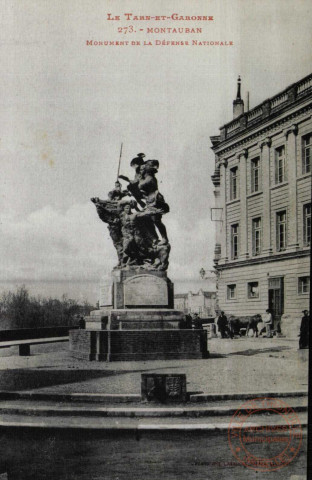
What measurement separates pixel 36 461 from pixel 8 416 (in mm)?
2260

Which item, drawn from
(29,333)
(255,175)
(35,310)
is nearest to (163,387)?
(29,333)

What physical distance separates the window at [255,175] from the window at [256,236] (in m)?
1.97

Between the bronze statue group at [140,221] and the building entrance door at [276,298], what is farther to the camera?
the building entrance door at [276,298]

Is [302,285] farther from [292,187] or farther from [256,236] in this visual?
[256,236]

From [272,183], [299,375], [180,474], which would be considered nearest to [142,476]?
[180,474]

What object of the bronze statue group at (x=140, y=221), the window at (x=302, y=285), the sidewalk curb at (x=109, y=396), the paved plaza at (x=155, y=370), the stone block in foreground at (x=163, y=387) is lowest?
the paved plaza at (x=155, y=370)

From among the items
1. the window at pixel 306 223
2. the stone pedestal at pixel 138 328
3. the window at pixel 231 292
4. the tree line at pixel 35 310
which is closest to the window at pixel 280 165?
the window at pixel 306 223

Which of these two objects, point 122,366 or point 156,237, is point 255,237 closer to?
point 156,237

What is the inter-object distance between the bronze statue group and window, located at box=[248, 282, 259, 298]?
63.8 ft

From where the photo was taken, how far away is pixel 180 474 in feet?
19.5

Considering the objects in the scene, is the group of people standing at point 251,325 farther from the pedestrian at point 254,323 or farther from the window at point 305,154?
the window at point 305,154

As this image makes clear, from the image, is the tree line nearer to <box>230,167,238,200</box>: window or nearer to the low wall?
the low wall

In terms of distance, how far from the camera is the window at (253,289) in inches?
1376

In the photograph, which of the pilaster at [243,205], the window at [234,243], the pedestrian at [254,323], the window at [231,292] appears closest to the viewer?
the pedestrian at [254,323]
